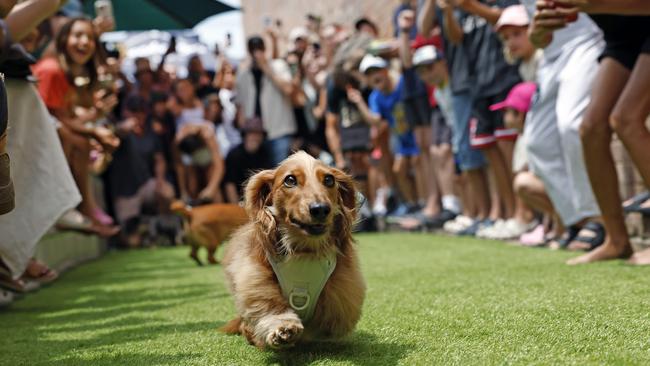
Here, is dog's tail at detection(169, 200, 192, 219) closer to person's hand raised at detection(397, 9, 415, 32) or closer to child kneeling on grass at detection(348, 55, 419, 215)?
child kneeling on grass at detection(348, 55, 419, 215)

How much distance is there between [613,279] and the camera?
12.2ft

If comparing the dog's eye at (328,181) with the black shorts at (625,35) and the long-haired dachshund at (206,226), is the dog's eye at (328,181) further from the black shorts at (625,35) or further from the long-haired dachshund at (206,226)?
the long-haired dachshund at (206,226)

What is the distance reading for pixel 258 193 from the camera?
2729 mm

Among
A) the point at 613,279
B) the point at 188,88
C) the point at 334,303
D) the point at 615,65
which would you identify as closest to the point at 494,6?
the point at 615,65

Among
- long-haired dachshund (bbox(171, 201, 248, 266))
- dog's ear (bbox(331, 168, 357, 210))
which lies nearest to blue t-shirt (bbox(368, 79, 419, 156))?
long-haired dachshund (bbox(171, 201, 248, 266))

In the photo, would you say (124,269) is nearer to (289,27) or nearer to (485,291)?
(485,291)

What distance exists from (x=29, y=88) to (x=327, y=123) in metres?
6.17

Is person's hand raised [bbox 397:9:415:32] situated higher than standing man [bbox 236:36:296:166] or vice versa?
person's hand raised [bbox 397:9:415:32]

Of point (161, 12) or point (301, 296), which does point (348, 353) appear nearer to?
point (301, 296)

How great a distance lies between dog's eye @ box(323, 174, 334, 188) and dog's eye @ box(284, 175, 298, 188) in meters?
0.09

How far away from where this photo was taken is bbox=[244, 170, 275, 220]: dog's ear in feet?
8.87

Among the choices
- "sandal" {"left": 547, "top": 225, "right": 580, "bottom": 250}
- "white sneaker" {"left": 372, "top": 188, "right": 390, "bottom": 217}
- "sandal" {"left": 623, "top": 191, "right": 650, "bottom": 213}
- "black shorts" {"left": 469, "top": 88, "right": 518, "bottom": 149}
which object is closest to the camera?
"sandal" {"left": 623, "top": 191, "right": 650, "bottom": 213}

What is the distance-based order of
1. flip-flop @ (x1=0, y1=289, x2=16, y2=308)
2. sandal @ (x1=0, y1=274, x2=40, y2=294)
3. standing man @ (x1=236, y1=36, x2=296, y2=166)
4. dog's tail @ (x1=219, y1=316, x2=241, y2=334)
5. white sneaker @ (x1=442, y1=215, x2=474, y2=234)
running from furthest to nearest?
standing man @ (x1=236, y1=36, x2=296, y2=166)
white sneaker @ (x1=442, y1=215, x2=474, y2=234)
flip-flop @ (x1=0, y1=289, x2=16, y2=308)
sandal @ (x1=0, y1=274, x2=40, y2=294)
dog's tail @ (x1=219, y1=316, x2=241, y2=334)

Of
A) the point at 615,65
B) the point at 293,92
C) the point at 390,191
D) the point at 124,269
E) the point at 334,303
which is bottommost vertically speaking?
the point at 390,191
